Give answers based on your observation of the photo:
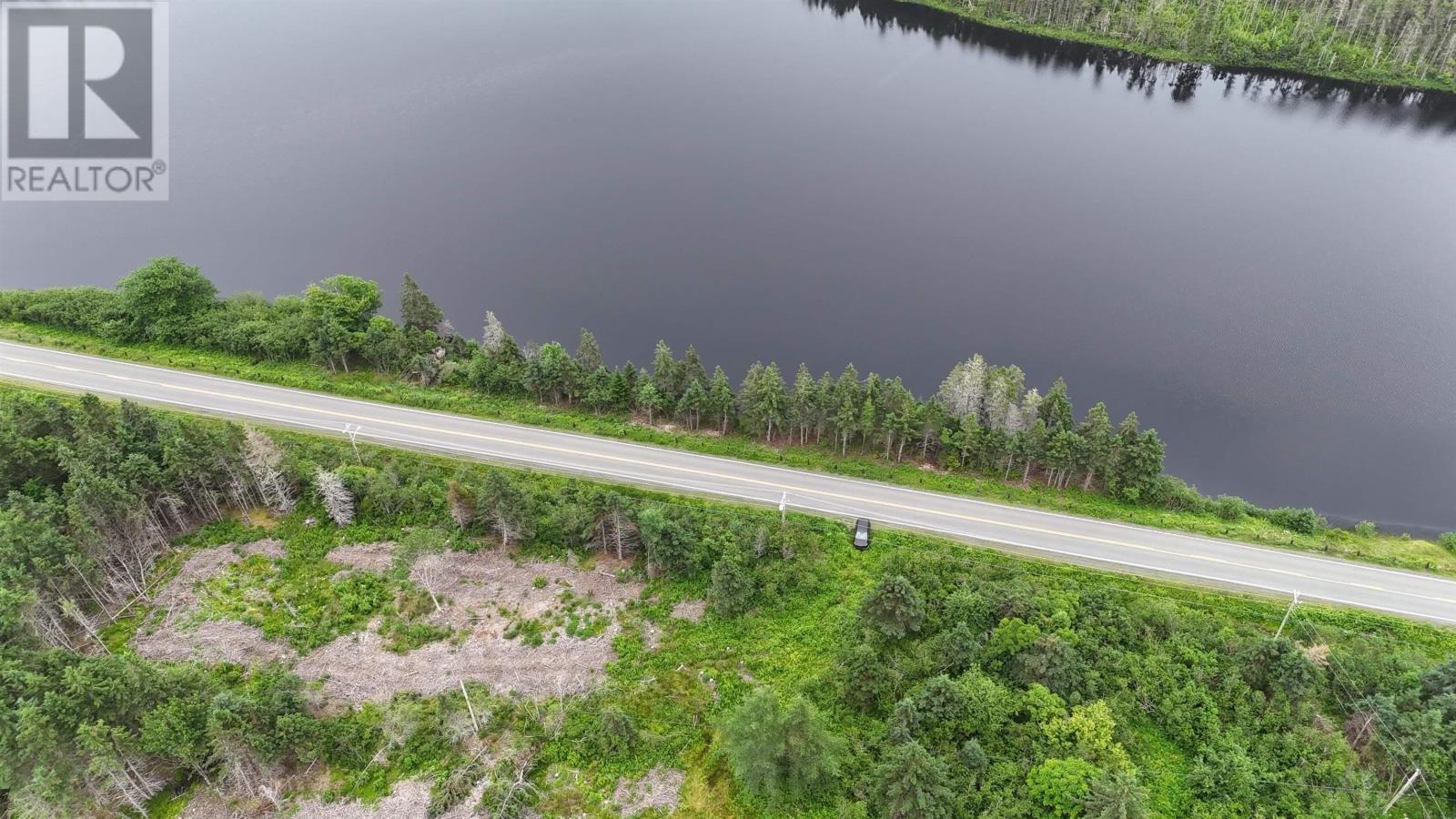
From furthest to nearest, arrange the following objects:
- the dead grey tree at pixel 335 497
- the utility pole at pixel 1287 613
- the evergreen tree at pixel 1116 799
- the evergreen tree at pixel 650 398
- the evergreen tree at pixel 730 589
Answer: the evergreen tree at pixel 650 398, the dead grey tree at pixel 335 497, the evergreen tree at pixel 730 589, the utility pole at pixel 1287 613, the evergreen tree at pixel 1116 799

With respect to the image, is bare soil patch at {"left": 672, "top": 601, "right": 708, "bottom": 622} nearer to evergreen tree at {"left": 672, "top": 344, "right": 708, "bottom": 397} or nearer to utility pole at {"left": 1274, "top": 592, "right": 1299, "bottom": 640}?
evergreen tree at {"left": 672, "top": 344, "right": 708, "bottom": 397}

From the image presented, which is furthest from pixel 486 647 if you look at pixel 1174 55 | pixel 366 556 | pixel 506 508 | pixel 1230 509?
pixel 1174 55

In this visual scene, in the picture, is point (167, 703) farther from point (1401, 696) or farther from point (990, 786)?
point (1401, 696)

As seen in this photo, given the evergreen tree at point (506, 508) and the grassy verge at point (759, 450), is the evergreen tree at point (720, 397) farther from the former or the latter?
the evergreen tree at point (506, 508)

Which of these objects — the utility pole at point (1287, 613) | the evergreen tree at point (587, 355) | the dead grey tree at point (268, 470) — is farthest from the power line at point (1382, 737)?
the dead grey tree at point (268, 470)

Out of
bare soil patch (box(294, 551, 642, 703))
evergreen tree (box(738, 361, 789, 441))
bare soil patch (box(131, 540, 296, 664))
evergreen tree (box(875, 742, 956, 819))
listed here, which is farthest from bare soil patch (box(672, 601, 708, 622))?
bare soil patch (box(131, 540, 296, 664))

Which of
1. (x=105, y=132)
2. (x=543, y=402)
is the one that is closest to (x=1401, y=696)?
(x=543, y=402)
